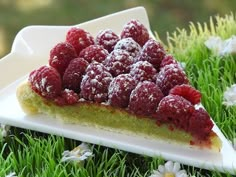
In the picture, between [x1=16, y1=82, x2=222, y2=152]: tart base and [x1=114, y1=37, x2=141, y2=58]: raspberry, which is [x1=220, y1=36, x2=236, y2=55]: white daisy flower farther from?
[x1=16, y1=82, x2=222, y2=152]: tart base

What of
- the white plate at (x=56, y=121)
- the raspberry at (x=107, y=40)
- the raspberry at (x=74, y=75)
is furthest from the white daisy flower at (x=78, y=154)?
the raspberry at (x=107, y=40)

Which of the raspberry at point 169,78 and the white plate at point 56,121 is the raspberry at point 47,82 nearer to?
the white plate at point 56,121

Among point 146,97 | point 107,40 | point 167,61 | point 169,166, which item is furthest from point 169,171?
point 107,40

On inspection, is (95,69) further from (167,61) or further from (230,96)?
(230,96)

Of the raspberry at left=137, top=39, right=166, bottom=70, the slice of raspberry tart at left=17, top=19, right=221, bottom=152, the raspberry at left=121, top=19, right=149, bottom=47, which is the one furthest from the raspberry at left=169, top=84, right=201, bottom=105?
the raspberry at left=121, top=19, right=149, bottom=47

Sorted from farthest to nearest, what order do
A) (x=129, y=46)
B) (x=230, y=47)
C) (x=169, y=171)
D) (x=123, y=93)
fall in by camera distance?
(x=230, y=47), (x=129, y=46), (x=123, y=93), (x=169, y=171)

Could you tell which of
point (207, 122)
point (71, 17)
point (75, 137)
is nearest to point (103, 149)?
point (75, 137)

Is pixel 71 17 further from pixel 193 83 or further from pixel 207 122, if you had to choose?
pixel 207 122
